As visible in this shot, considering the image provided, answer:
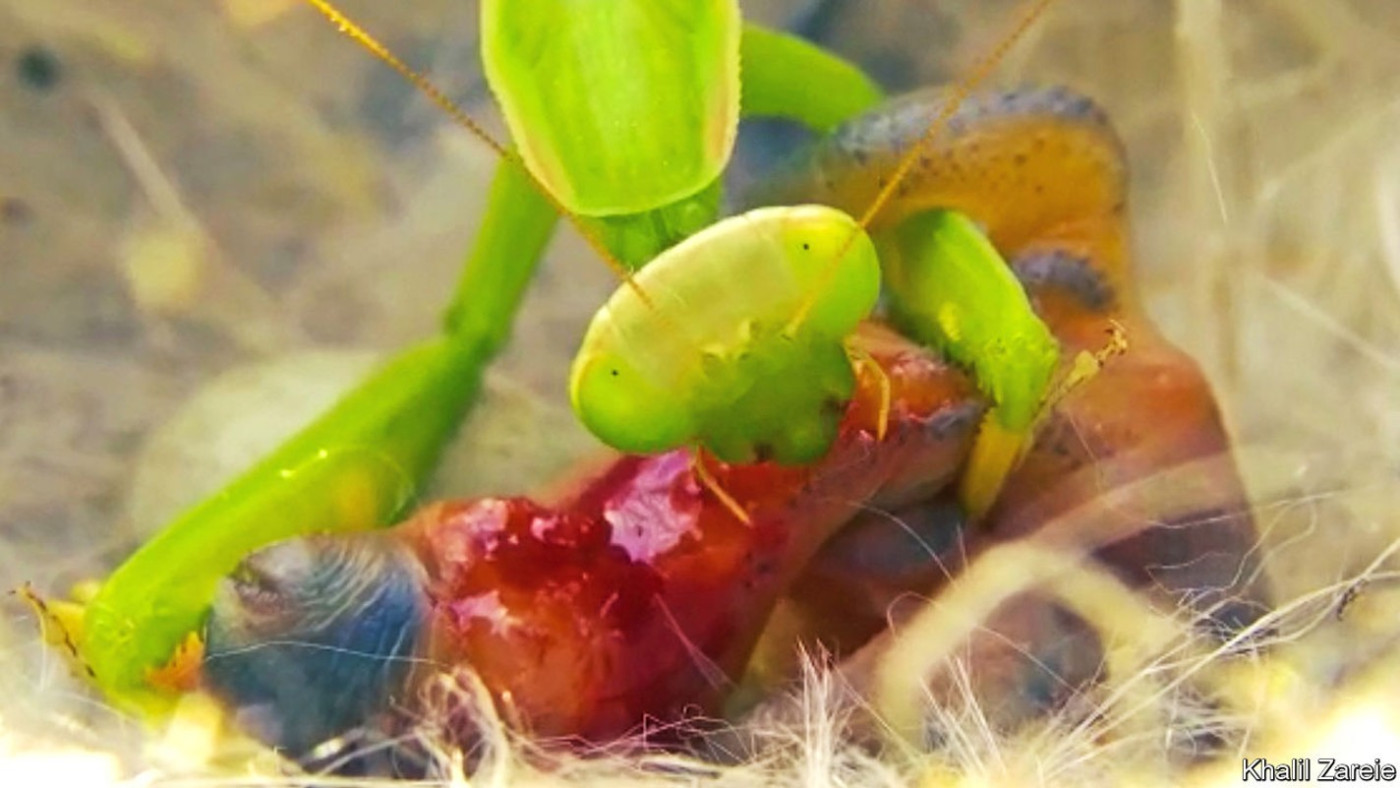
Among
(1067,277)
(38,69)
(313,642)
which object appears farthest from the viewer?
(38,69)

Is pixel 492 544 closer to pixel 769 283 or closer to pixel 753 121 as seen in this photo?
pixel 769 283

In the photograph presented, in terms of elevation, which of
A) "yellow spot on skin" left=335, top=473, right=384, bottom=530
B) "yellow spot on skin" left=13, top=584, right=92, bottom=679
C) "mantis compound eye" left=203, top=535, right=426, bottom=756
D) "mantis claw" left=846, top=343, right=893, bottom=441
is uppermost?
"mantis claw" left=846, top=343, right=893, bottom=441

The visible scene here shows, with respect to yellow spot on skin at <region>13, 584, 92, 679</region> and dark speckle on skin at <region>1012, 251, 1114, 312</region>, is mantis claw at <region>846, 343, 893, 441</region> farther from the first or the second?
yellow spot on skin at <region>13, 584, 92, 679</region>

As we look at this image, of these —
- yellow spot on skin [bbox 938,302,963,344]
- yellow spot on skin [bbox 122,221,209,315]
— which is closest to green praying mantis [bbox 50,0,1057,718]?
yellow spot on skin [bbox 938,302,963,344]

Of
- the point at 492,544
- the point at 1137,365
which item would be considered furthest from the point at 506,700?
the point at 1137,365

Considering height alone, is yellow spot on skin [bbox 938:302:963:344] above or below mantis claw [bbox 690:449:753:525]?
above

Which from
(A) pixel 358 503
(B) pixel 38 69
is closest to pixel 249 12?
(B) pixel 38 69

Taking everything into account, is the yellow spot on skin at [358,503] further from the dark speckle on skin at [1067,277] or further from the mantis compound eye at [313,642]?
the dark speckle on skin at [1067,277]

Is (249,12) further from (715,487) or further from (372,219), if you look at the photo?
(715,487)
